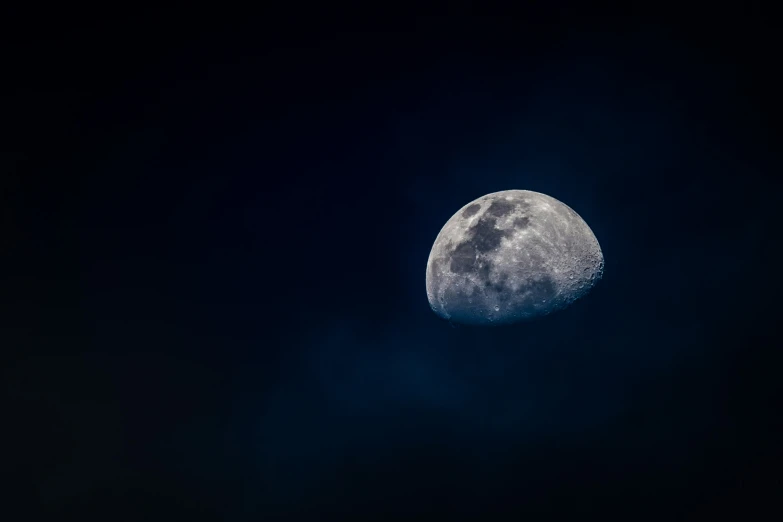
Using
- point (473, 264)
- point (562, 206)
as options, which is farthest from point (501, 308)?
Result: point (562, 206)

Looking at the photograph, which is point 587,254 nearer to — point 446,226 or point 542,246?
point 542,246

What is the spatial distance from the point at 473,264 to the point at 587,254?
4.07ft

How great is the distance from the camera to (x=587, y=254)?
5148 mm

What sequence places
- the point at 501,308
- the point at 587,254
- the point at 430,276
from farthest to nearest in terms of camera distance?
the point at 430,276 → the point at 587,254 → the point at 501,308

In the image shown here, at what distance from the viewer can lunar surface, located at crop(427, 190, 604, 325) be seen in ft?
15.7

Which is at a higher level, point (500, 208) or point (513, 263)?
point (500, 208)

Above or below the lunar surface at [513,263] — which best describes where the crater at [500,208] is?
above

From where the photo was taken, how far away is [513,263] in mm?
4801

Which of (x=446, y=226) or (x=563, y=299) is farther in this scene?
(x=446, y=226)

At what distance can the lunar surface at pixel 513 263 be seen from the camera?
189 inches

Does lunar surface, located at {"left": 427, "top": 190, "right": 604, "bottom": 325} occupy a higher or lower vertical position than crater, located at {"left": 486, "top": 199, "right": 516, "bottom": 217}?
lower

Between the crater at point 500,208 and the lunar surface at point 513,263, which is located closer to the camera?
the lunar surface at point 513,263

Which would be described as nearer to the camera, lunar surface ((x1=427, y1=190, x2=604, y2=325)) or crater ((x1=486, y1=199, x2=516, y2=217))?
lunar surface ((x1=427, y1=190, x2=604, y2=325))

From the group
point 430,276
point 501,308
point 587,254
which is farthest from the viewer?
point 430,276
